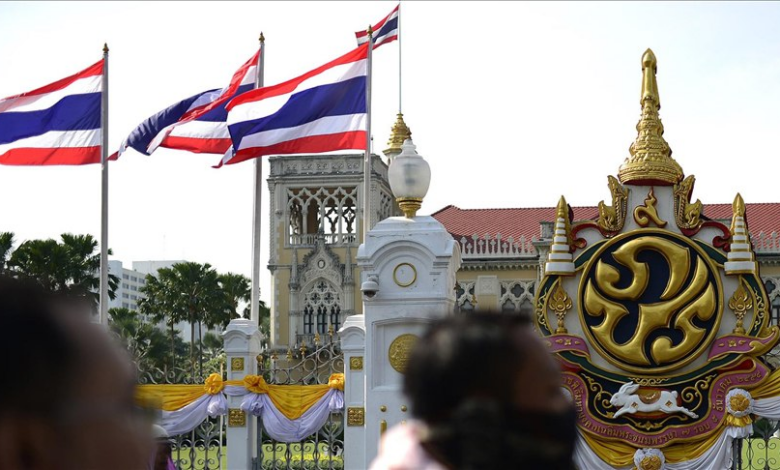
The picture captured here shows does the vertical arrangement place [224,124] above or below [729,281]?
above

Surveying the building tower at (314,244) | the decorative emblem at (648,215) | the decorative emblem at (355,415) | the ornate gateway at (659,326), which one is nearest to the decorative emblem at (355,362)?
the decorative emblem at (355,415)

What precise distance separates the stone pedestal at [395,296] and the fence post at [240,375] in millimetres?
1598

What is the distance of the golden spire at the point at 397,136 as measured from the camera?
1219 centimetres

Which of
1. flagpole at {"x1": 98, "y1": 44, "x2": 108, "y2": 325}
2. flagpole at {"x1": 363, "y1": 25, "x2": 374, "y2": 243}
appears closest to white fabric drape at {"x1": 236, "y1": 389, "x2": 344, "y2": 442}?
flagpole at {"x1": 363, "y1": 25, "x2": 374, "y2": 243}

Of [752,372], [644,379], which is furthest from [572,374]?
[752,372]

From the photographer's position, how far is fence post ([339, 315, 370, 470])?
1125 cm

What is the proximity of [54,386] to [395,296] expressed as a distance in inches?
374

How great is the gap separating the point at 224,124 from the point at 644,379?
6685mm

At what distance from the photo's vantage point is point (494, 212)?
51844mm

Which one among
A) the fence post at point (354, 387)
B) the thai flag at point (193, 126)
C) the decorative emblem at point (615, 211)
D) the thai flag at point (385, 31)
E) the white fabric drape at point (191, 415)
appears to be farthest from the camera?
the thai flag at point (193, 126)

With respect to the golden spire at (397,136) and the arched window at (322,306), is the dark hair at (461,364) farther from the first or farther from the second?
the arched window at (322,306)

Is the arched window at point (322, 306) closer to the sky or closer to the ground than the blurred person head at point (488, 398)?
closer to the ground

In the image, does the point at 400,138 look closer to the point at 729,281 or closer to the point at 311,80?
the point at 311,80

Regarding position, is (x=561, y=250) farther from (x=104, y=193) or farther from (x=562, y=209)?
(x=104, y=193)
